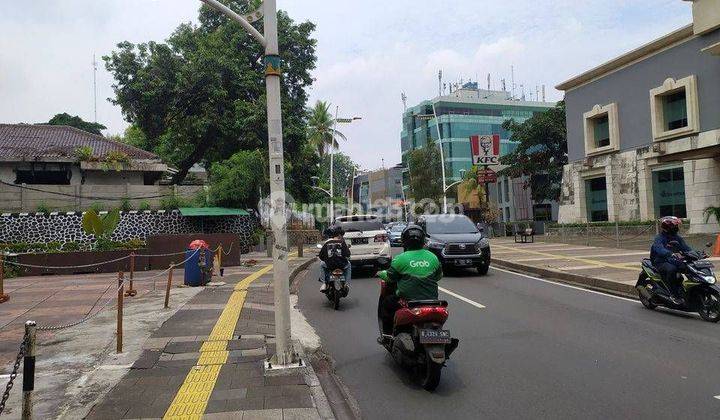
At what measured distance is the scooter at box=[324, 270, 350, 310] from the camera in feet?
34.4

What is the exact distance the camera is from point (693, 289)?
8570mm

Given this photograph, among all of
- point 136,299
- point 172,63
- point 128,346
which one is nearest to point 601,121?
point 172,63

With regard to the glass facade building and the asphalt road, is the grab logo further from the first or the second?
the glass facade building

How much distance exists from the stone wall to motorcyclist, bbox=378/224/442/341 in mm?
19679

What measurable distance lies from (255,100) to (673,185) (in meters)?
22.1

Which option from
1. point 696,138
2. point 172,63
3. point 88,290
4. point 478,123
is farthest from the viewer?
point 478,123

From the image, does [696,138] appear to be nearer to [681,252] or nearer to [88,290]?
[681,252]

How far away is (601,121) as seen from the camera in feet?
104

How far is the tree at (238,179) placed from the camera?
2702 cm

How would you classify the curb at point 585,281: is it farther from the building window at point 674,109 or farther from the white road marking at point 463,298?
the building window at point 674,109

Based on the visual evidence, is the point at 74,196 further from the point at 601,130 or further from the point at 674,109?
the point at 674,109

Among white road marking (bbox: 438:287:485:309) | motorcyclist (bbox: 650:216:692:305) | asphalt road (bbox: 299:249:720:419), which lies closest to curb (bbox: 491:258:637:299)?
asphalt road (bbox: 299:249:720:419)

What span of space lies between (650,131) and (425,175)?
793 inches

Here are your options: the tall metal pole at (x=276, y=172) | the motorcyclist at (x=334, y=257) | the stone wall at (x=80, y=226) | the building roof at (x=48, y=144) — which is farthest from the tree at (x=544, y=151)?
the tall metal pole at (x=276, y=172)
